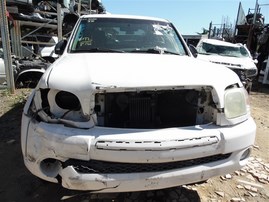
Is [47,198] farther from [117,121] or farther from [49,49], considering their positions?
[49,49]

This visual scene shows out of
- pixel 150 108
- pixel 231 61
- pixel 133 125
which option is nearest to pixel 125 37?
pixel 150 108

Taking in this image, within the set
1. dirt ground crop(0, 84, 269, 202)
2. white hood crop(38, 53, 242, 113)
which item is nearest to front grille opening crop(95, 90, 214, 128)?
white hood crop(38, 53, 242, 113)

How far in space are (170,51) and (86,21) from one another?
125 cm

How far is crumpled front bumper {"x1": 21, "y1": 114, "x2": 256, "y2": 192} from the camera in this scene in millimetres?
1977

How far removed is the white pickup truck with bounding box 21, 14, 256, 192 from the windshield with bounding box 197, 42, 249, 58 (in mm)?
7094

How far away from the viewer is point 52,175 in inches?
82.8

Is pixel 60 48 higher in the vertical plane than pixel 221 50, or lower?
higher

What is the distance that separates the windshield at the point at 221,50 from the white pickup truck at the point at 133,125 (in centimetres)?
709

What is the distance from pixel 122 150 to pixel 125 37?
2.04m

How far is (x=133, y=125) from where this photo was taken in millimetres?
2344

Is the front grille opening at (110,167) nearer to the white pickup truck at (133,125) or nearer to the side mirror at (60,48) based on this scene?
the white pickup truck at (133,125)

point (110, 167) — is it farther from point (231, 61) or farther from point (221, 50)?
point (221, 50)

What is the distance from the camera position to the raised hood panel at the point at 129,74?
211 centimetres

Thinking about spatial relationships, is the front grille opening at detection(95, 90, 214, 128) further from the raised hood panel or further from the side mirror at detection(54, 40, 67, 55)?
the side mirror at detection(54, 40, 67, 55)
